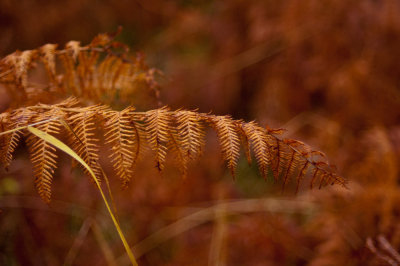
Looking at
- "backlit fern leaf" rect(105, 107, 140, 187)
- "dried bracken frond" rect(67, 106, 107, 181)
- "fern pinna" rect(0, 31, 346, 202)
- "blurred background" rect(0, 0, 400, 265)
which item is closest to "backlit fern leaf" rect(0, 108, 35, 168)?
"fern pinna" rect(0, 31, 346, 202)

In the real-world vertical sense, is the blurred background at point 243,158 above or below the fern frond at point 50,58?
below

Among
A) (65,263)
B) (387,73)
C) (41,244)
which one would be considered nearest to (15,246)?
(41,244)

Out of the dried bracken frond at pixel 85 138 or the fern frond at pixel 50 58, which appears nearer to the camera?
the dried bracken frond at pixel 85 138

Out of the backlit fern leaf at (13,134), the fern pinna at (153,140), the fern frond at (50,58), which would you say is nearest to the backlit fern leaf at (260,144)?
the fern pinna at (153,140)

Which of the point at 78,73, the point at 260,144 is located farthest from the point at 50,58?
the point at 260,144

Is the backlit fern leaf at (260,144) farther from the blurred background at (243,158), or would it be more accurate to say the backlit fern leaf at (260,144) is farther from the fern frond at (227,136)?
the blurred background at (243,158)

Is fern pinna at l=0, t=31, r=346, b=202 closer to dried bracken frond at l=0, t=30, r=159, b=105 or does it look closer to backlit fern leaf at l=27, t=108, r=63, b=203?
backlit fern leaf at l=27, t=108, r=63, b=203

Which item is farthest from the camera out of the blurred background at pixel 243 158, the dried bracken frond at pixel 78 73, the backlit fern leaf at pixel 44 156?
the blurred background at pixel 243 158
